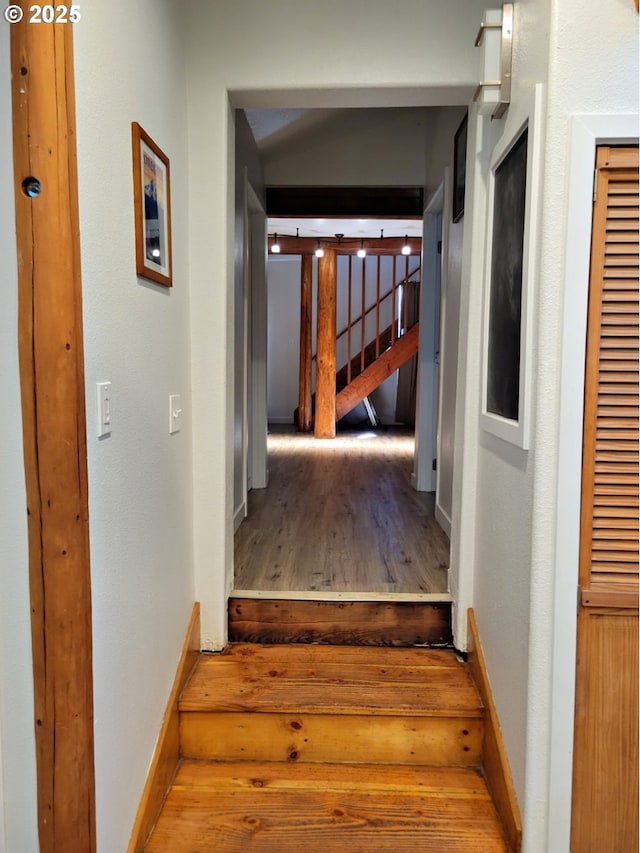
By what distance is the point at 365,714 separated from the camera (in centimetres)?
176

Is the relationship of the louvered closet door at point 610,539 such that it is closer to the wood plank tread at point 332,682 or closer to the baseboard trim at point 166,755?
the wood plank tread at point 332,682

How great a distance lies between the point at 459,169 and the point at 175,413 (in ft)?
6.71

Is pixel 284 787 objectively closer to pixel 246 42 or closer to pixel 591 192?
pixel 591 192

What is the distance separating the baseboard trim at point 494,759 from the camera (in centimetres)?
142

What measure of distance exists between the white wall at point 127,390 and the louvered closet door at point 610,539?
3.77 ft

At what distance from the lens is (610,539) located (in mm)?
1304

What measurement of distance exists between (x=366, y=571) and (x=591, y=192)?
5.83 feet

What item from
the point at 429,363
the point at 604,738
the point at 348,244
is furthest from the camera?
the point at 348,244

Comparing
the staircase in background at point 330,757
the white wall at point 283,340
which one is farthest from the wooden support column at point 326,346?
the staircase in background at point 330,757

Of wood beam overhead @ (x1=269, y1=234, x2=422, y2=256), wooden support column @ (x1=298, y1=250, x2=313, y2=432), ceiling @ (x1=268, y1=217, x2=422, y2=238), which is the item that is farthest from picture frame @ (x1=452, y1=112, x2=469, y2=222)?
wooden support column @ (x1=298, y1=250, x2=313, y2=432)

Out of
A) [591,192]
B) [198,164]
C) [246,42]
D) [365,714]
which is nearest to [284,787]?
[365,714]

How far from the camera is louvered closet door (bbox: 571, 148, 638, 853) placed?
124cm

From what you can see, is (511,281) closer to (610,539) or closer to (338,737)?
(610,539)

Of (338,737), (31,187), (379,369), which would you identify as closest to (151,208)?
(31,187)
